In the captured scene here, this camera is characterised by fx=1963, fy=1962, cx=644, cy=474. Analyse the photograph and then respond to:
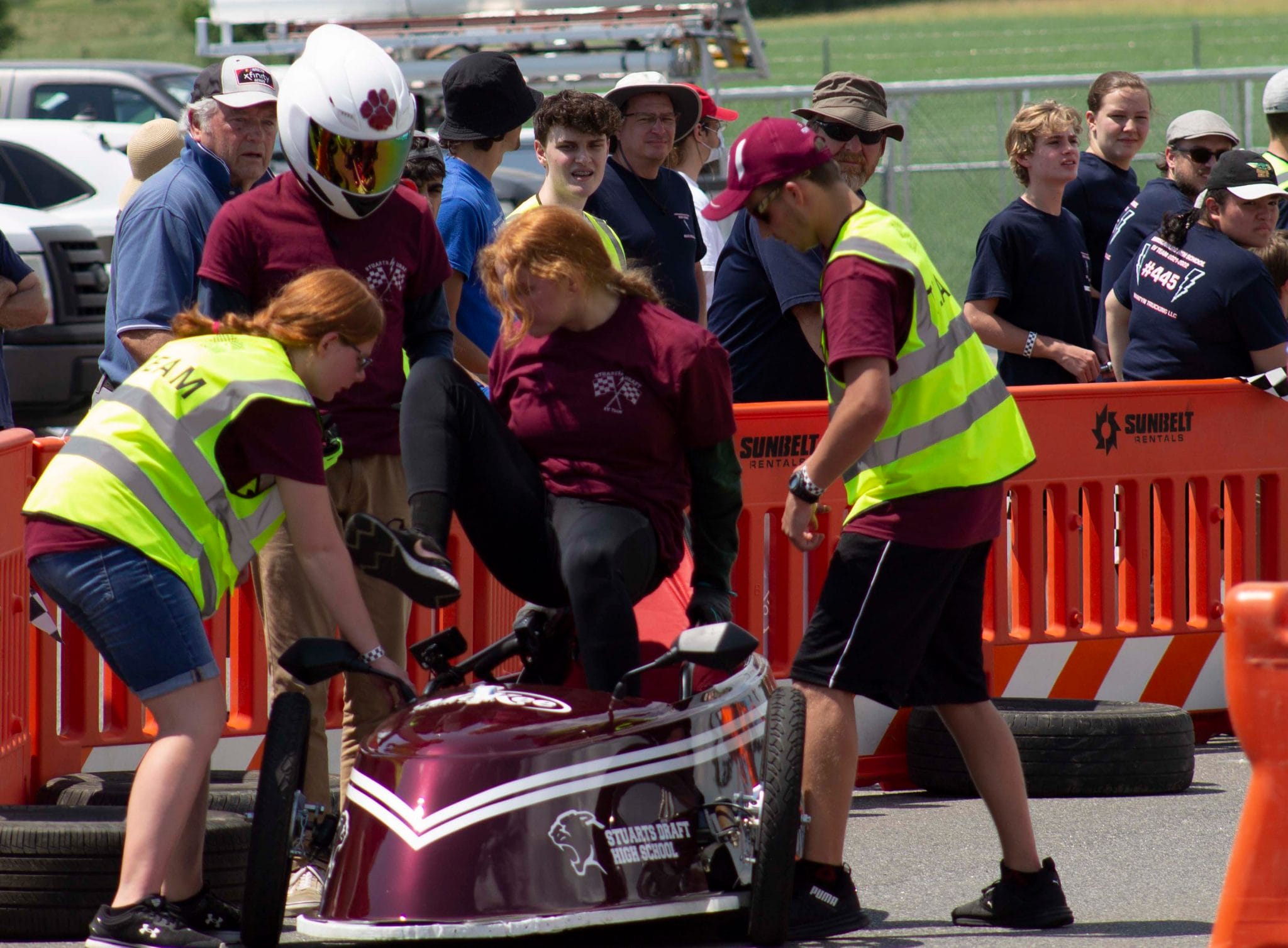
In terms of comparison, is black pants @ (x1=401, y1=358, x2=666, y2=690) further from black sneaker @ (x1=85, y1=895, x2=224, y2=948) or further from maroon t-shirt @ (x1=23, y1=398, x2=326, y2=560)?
black sneaker @ (x1=85, y1=895, x2=224, y2=948)

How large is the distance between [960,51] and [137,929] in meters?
39.3

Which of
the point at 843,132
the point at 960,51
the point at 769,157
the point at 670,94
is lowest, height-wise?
the point at 769,157

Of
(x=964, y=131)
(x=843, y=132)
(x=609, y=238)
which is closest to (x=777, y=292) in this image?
(x=609, y=238)

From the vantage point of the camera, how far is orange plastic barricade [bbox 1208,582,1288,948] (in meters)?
3.80

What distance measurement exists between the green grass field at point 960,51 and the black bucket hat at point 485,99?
32.8ft

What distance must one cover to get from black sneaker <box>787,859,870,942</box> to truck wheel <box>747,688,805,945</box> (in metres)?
0.21

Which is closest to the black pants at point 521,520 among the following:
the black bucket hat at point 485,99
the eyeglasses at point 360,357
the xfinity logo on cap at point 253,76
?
the eyeglasses at point 360,357

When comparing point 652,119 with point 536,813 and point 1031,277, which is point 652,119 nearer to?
point 1031,277

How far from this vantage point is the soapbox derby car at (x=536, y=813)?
413cm

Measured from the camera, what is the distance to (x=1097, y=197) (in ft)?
29.4

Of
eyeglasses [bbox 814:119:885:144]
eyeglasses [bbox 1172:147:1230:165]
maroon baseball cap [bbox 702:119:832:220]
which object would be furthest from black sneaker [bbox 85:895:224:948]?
eyeglasses [bbox 1172:147:1230:165]

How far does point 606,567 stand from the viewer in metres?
4.53

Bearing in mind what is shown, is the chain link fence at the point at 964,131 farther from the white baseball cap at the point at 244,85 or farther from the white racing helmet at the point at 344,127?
the white racing helmet at the point at 344,127

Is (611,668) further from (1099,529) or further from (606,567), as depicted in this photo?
(1099,529)
